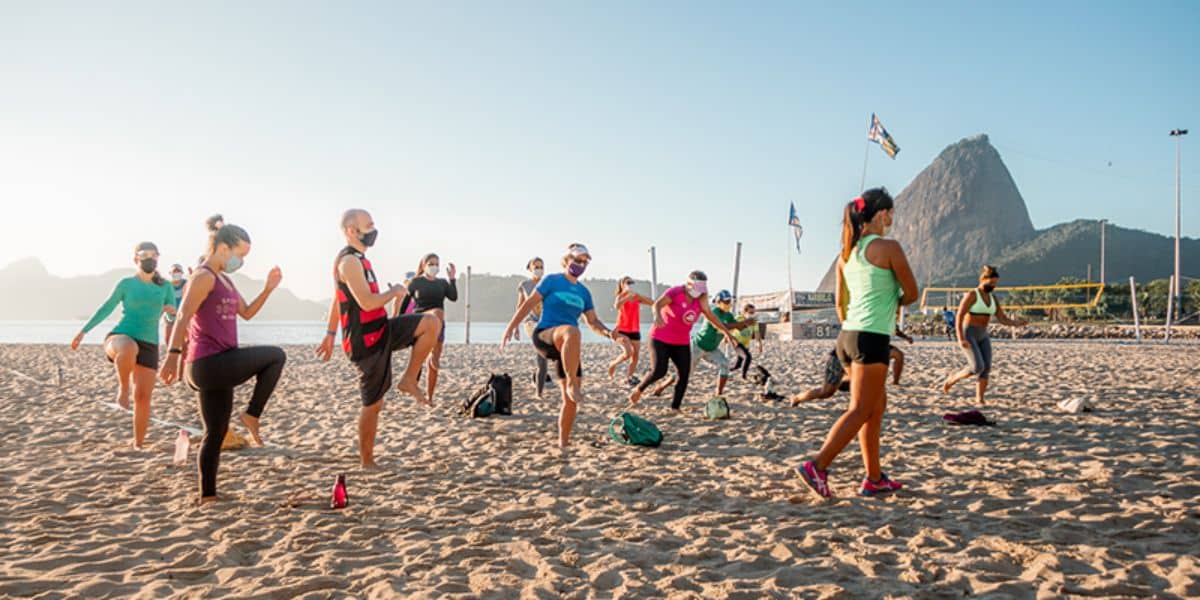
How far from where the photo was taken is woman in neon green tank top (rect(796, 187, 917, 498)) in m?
3.99

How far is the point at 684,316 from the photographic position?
764 centimetres

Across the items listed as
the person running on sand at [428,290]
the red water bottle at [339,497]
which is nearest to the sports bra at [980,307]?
the person running on sand at [428,290]

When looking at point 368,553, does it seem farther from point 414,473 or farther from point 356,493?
point 414,473

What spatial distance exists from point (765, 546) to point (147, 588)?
2.92m

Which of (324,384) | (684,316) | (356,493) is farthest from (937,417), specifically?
(324,384)

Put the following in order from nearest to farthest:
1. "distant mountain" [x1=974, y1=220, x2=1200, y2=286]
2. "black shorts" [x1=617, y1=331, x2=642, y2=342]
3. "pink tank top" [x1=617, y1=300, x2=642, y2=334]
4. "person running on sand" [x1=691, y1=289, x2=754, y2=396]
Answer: "person running on sand" [x1=691, y1=289, x2=754, y2=396] < "black shorts" [x1=617, y1=331, x2=642, y2=342] < "pink tank top" [x1=617, y1=300, x2=642, y2=334] < "distant mountain" [x1=974, y1=220, x2=1200, y2=286]

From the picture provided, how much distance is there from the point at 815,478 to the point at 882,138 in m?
28.5

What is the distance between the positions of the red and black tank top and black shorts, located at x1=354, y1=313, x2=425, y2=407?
50 millimetres

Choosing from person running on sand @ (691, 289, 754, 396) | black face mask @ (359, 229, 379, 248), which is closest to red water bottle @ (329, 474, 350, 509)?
black face mask @ (359, 229, 379, 248)

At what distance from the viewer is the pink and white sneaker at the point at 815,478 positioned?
164 inches

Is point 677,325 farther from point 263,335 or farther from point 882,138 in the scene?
point 263,335

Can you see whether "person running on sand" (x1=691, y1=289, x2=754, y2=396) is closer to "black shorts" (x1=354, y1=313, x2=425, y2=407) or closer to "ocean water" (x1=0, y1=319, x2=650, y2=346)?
"black shorts" (x1=354, y1=313, x2=425, y2=407)

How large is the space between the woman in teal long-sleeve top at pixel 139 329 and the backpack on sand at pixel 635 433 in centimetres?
422

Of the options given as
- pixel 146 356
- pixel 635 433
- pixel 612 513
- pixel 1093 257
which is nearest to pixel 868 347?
pixel 612 513
